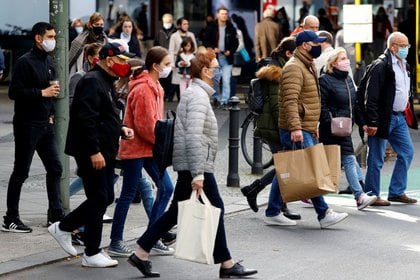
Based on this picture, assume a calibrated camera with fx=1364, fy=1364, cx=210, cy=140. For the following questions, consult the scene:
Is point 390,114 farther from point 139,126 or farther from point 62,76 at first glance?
point 139,126

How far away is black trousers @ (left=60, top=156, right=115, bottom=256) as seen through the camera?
10.2 meters

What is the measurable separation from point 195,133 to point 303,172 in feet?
7.66

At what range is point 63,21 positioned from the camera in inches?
468

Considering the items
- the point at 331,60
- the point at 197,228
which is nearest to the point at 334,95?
the point at 331,60

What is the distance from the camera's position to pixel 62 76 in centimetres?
1190

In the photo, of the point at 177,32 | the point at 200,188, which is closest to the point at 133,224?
the point at 200,188

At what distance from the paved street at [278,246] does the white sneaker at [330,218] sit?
8 centimetres

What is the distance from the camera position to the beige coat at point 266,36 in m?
25.9

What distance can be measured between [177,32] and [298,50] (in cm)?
1381

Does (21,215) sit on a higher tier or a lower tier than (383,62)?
lower

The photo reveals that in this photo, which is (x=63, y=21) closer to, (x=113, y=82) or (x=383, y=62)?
(x=113, y=82)

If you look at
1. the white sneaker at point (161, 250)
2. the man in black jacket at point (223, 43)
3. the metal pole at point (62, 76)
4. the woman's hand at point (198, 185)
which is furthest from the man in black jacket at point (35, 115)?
the man in black jacket at point (223, 43)

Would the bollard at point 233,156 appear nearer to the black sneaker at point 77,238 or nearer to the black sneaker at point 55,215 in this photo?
the black sneaker at point 55,215

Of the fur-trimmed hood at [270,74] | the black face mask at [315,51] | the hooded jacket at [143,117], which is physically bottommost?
the hooded jacket at [143,117]
